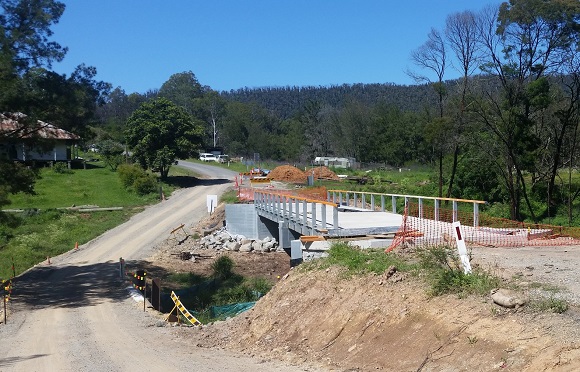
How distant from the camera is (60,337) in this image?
14516 millimetres

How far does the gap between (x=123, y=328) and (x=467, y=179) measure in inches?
1237

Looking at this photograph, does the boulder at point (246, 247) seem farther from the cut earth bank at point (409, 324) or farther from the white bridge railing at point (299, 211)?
the cut earth bank at point (409, 324)

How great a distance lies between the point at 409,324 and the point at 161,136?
159ft

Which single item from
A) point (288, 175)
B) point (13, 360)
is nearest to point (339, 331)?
point (13, 360)

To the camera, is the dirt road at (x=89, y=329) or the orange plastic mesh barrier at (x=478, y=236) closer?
the dirt road at (x=89, y=329)

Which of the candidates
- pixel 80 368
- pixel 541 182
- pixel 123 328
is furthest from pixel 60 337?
pixel 541 182

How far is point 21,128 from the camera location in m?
20.4

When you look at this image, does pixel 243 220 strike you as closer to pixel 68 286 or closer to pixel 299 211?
pixel 299 211

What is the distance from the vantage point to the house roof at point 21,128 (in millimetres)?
20297

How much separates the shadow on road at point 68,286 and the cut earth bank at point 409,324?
7.49 meters

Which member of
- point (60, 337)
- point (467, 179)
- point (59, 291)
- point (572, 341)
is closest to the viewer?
point (572, 341)

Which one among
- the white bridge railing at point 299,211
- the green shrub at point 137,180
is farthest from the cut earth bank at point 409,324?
the green shrub at point 137,180

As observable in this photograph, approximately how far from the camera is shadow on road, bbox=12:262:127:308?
65.6ft

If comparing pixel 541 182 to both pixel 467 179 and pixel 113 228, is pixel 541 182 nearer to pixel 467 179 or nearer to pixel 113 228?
pixel 467 179
